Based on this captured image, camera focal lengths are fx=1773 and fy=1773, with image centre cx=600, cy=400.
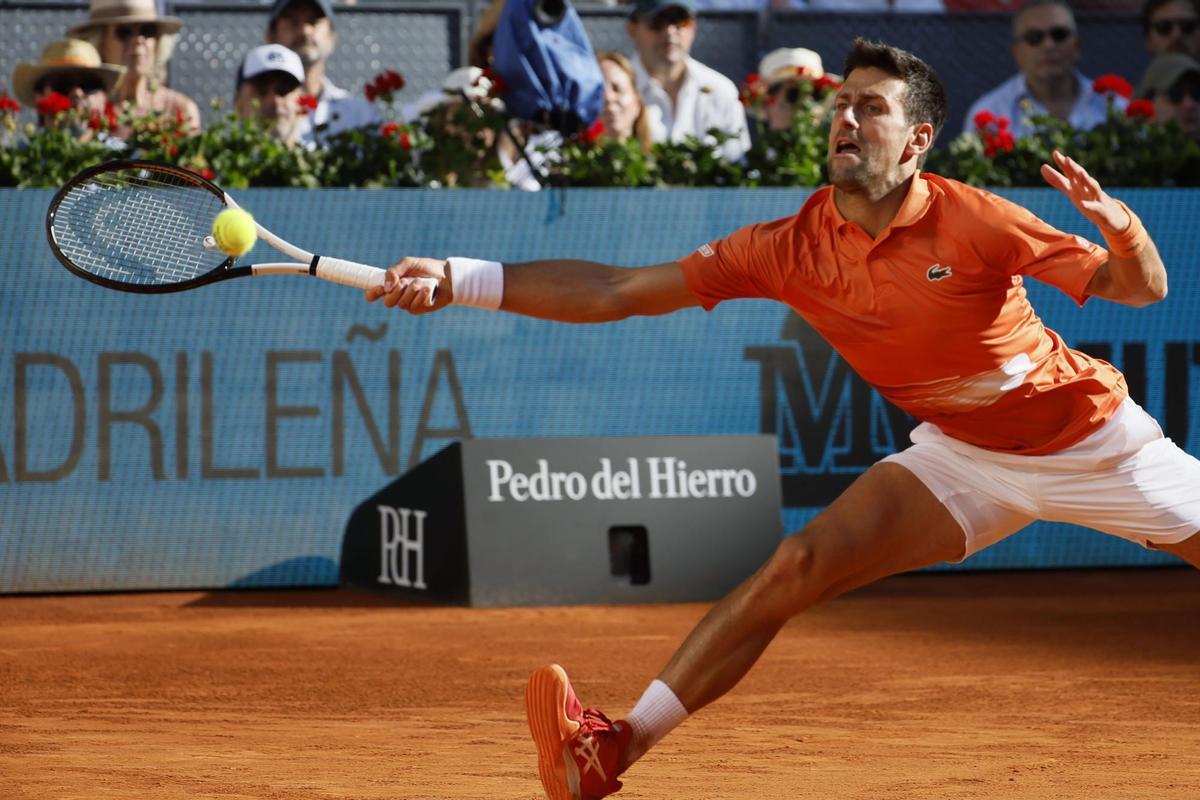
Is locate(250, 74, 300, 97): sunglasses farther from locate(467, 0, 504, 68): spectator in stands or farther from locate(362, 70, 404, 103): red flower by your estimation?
locate(467, 0, 504, 68): spectator in stands

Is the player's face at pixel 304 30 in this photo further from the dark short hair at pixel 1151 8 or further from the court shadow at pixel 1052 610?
the dark short hair at pixel 1151 8

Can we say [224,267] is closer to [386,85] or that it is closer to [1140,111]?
[386,85]

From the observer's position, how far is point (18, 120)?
9.43 m

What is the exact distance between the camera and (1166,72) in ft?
31.4

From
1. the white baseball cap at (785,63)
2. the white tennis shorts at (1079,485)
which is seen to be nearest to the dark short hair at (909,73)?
the white tennis shorts at (1079,485)

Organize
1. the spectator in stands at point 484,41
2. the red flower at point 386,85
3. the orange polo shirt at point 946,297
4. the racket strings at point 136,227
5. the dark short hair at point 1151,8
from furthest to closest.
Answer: the dark short hair at point 1151,8
the spectator in stands at point 484,41
the red flower at point 386,85
the racket strings at point 136,227
the orange polo shirt at point 946,297

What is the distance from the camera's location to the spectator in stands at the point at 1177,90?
9.54m

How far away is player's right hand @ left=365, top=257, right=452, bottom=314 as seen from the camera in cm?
409

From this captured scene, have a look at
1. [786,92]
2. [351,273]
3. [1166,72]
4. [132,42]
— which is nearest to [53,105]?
[132,42]

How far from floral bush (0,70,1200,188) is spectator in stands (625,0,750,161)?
3.06ft

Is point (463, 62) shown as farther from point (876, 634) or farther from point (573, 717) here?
point (573, 717)

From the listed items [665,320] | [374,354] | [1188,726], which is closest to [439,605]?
[374,354]

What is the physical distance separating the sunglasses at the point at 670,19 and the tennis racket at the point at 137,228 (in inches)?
191

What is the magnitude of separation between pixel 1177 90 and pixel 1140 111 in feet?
3.65
